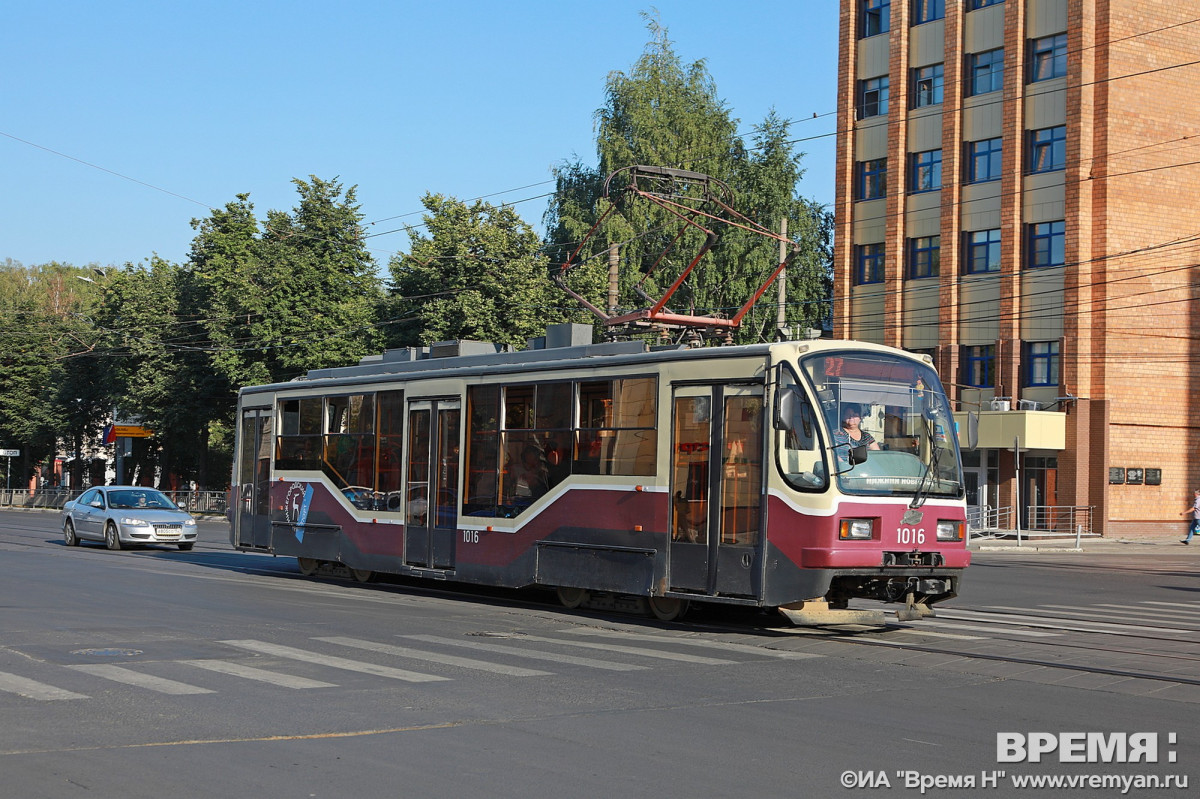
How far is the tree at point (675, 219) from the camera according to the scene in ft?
174

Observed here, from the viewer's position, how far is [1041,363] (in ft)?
150

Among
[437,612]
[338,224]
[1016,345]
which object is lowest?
[437,612]

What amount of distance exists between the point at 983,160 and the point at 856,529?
36990mm

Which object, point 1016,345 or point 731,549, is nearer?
point 731,549

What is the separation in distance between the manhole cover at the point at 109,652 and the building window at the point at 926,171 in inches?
1628

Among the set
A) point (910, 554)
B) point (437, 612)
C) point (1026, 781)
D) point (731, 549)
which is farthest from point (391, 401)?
point (1026, 781)

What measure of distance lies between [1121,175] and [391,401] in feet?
108

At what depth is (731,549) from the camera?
46.2 feet

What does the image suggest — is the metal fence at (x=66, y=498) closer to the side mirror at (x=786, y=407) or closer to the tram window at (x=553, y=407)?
the tram window at (x=553, y=407)

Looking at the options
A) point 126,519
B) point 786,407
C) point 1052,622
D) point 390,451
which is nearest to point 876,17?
point 126,519

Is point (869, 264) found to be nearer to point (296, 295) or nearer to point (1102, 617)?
point (296, 295)

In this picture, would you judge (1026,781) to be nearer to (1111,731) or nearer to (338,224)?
(1111,731)

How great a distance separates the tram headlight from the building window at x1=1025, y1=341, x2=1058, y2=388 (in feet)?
111

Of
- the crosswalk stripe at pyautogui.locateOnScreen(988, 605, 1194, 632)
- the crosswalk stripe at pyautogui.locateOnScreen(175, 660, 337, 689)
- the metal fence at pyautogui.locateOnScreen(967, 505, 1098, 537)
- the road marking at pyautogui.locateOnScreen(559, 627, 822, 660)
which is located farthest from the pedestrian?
the crosswalk stripe at pyautogui.locateOnScreen(175, 660, 337, 689)
